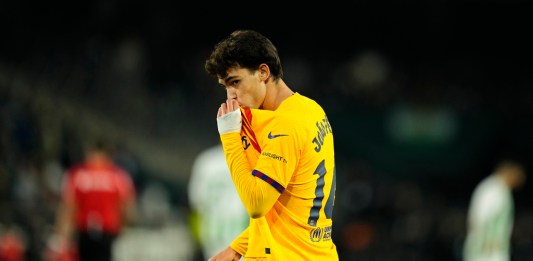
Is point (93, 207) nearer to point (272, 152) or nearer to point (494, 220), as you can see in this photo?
point (494, 220)

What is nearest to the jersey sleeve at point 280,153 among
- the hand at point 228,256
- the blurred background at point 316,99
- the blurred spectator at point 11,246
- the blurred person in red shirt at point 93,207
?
the hand at point 228,256

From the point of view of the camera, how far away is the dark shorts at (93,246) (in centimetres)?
1071

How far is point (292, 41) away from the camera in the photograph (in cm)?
2711

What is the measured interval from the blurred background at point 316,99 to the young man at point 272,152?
7820mm

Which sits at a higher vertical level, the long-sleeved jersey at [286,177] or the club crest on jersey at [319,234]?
the long-sleeved jersey at [286,177]

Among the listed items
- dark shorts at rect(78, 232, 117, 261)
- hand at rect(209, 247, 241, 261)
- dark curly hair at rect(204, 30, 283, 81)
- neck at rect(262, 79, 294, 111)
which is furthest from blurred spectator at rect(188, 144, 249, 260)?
dark curly hair at rect(204, 30, 283, 81)

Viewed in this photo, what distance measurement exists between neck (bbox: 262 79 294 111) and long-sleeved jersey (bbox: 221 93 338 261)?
1.6 inches

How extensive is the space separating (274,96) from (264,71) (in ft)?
0.43

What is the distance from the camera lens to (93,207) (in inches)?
419

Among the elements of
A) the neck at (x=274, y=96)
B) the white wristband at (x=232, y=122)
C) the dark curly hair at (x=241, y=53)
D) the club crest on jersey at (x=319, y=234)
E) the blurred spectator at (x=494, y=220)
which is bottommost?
the blurred spectator at (x=494, y=220)

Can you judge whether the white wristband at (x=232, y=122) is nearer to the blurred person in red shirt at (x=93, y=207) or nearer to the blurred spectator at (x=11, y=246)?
the blurred person in red shirt at (x=93, y=207)

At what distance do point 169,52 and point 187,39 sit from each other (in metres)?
1.41

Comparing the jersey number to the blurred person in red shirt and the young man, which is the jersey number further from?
the blurred person in red shirt

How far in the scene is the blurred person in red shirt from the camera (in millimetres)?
10570
